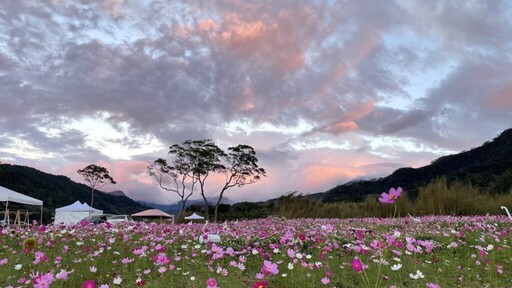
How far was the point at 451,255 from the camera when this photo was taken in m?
5.23

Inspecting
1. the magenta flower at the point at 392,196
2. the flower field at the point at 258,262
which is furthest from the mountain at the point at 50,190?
the magenta flower at the point at 392,196

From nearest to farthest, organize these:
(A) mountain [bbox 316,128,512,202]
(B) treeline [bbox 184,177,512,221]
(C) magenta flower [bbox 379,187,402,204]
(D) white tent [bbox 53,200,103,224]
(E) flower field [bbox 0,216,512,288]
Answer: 1. (C) magenta flower [bbox 379,187,402,204]
2. (E) flower field [bbox 0,216,512,288]
3. (B) treeline [bbox 184,177,512,221]
4. (D) white tent [bbox 53,200,103,224]
5. (A) mountain [bbox 316,128,512,202]

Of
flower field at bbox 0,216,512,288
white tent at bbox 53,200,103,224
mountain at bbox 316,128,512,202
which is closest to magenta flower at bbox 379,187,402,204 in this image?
flower field at bbox 0,216,512,288

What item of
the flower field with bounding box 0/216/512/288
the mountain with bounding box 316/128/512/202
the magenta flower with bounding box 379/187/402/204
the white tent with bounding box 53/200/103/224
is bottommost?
the flower field with bounding box 0/216/512/288

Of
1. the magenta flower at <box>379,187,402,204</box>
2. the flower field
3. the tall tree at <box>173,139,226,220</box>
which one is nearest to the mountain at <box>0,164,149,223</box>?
the tall tree at <box>173,139,226,220</box>

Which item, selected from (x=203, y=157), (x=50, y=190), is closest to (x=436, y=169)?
(x=203, y=157)

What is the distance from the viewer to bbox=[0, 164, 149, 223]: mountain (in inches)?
2270

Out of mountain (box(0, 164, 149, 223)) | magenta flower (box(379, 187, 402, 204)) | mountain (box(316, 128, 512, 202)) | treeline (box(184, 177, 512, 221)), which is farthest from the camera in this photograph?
mountain (box(0, 164, 149, 223))

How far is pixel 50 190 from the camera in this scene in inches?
2655

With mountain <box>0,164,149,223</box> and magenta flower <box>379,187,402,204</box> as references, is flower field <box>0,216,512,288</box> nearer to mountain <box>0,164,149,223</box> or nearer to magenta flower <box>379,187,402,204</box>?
magenta flower <box>379,187,402,204</box>

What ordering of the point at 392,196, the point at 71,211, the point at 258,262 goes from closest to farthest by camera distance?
the point at 392,196
the point at 258,262
the point at 71,211

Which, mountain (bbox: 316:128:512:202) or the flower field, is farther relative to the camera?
mountain (bbox: 316:128:512:202)

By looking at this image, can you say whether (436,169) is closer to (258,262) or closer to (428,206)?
(428,206)

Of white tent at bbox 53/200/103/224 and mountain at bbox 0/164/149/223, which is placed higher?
mountain at bbox 0/164/149/223
